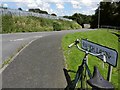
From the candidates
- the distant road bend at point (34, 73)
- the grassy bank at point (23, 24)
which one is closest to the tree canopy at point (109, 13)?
the grassy bank at point (23, 24)

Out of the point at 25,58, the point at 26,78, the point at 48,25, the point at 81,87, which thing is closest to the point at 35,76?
the point at 26,78

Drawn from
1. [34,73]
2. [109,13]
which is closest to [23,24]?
[34,73]

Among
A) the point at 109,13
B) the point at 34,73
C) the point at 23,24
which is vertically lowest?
the point at 34,73

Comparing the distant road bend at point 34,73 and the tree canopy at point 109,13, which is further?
the tree canopy at point 109,13

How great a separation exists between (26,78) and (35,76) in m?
0.37

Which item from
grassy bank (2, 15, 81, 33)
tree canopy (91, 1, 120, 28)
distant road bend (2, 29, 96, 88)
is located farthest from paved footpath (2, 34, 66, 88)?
tree canopy (91, 1, 120, 28)

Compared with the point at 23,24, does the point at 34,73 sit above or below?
below

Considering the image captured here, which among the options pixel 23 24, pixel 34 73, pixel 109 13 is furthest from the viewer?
pixel 109 13

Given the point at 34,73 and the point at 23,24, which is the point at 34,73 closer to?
the point at 34,73

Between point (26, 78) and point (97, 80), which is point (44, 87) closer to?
point (26, 78)

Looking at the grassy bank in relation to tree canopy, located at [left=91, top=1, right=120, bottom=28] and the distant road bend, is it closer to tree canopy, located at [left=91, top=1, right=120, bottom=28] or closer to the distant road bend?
the distant road bend

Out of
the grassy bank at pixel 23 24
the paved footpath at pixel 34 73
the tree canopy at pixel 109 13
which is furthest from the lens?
the tree canopy at pixel 109 13

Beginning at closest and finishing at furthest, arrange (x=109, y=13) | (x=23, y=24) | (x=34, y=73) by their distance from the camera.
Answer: (x=34, y=73) < (x=23, y=24) < (x=109, y=13)

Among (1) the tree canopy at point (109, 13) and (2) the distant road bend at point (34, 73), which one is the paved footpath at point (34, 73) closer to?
(2) the distant road bend at point (34, 73)
